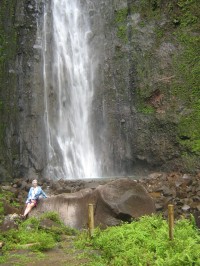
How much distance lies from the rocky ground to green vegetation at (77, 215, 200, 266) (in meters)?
3.73

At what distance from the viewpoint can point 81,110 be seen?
910 inches

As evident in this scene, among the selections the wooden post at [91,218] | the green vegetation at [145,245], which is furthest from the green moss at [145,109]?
the wooden post at [91,218]

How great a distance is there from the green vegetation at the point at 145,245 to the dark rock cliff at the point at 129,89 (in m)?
11.7

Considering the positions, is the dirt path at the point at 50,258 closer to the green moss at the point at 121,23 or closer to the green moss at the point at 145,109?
the green moss at the point at 145,109

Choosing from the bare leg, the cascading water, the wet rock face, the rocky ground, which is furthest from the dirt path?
the cascading water

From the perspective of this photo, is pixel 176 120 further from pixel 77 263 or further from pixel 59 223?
pixel 77 263

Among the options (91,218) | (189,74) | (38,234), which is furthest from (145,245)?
(189,74)

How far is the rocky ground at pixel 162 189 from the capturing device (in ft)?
43.3

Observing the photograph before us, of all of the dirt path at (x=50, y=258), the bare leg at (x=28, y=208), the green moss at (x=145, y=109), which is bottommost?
the dirt path at (x=50, y=258)

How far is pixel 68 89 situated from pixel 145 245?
16.0m

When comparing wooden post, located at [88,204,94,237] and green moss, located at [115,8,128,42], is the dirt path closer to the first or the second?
wooden post, located at [88,204,94,237]

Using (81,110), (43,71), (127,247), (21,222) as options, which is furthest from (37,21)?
(127,247)

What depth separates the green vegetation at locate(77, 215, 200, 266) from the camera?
7.04m

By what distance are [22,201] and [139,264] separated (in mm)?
8498
